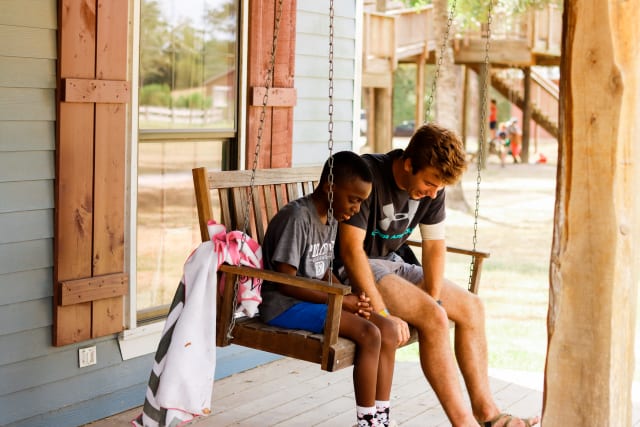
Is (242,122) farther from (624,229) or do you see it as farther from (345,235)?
(624,229)

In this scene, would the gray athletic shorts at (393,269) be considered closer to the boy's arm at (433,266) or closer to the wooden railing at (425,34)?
the boy's arm at (433,266)

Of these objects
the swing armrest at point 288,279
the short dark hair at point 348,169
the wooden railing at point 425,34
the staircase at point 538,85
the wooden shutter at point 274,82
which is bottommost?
the swing armrest at point 288,279

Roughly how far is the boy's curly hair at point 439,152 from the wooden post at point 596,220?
2.29 feet

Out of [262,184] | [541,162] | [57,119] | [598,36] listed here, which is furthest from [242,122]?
[541,162]

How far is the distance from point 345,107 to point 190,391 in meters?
2.64

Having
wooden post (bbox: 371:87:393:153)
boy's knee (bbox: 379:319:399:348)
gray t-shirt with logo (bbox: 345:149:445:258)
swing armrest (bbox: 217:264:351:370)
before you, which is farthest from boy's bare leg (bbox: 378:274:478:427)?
wooden post (bbox: 371:87:393:153)

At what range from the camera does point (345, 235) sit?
145 inches

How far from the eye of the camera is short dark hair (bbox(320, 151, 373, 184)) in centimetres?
357

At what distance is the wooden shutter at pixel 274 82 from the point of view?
4820 mm

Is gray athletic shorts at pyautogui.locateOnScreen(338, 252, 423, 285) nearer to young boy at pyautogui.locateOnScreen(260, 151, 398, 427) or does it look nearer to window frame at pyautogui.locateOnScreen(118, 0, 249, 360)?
young boy at pyautogui.locateOnScreen(260, 151, 398, 427)

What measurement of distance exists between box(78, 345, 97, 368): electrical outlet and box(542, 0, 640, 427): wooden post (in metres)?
2.03

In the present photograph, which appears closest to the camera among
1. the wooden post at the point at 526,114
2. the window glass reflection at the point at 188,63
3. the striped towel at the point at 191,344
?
the striped towel at the point at 191,344

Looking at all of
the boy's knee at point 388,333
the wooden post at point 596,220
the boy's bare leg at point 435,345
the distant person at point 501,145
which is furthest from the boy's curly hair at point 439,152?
the distant person at point 501,145

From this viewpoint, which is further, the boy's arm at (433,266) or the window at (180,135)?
the window at (180,135)
